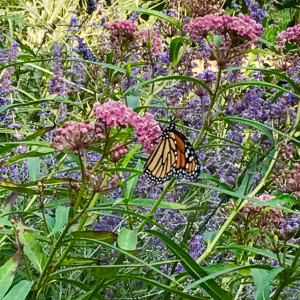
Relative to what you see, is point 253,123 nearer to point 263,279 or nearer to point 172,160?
point 172,160

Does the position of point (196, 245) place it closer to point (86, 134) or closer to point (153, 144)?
point (153, 144)

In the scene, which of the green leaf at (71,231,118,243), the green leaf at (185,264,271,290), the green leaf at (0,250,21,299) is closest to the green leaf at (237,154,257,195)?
the green leaf at (185,264,271,290)

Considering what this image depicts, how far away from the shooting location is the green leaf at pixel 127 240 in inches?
→ 77.9

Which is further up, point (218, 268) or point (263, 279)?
point (263, 279)

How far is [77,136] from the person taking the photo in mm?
1905

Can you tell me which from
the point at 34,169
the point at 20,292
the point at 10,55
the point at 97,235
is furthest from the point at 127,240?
the point at 10,55

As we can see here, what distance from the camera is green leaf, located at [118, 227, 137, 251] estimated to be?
198cm

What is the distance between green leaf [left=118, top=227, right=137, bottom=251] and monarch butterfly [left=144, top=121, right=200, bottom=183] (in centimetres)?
58

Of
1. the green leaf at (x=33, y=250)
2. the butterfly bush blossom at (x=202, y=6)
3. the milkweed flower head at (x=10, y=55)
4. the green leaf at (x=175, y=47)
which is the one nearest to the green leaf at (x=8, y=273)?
the green leaf at (x=33, y=250)

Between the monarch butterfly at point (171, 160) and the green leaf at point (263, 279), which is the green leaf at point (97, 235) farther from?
the monarch butterfly at point (171, 160)

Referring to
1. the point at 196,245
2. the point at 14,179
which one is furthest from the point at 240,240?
the point at 14,179

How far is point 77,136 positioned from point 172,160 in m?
0.97

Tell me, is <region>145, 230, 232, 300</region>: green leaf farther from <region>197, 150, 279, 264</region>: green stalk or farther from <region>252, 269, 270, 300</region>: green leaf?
<region>197, 150, 279, 264</region>: green stalk

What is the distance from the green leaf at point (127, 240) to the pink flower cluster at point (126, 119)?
29 cm
